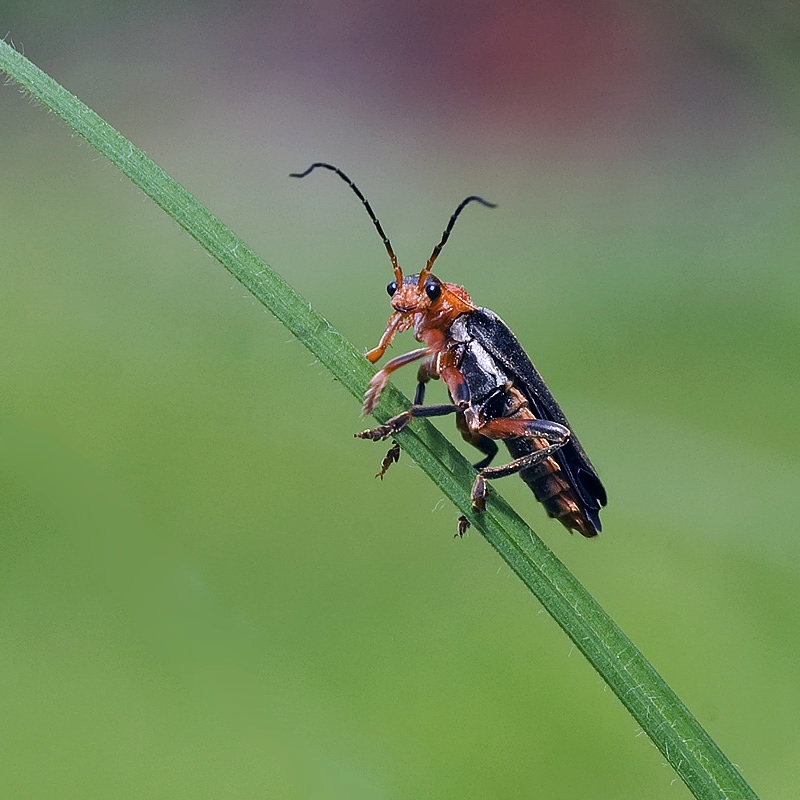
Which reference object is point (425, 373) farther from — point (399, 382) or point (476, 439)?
point (399, 382)

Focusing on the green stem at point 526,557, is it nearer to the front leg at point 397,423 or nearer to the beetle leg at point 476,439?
the front leg at point 397,423

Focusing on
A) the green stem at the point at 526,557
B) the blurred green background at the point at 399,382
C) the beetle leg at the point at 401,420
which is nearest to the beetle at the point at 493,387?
the beetle leg at the point at 401,420

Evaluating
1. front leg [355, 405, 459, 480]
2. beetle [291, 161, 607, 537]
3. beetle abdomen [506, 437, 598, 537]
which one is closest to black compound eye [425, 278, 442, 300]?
beetle [291, 161, 607, 537]

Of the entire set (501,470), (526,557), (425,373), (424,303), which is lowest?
(526,557)

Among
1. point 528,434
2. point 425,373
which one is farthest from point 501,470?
point 425,373

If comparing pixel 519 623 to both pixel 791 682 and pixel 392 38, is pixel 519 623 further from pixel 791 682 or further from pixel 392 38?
pixel 392 38

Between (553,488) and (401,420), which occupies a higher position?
(553,488)

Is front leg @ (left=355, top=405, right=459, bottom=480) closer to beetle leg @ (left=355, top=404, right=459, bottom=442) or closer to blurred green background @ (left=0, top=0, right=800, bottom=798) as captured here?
beetle leg @ (left=355, top=404, right=459, bottom=442)
